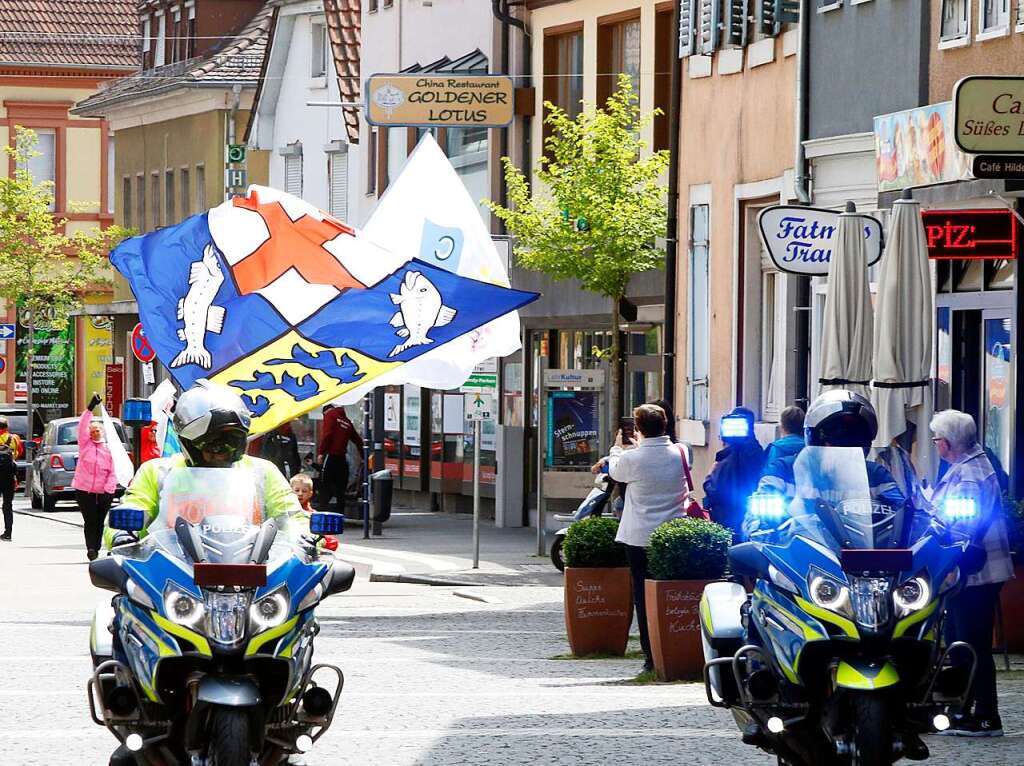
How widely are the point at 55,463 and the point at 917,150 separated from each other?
930 inches

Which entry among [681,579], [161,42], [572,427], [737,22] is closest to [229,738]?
[681,579]

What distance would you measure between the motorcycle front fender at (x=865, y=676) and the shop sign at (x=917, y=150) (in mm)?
10328

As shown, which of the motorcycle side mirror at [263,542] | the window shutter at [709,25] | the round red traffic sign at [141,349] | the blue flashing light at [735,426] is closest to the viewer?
the motorcycle side mirror at [263,542]

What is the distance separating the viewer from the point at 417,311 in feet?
68.9

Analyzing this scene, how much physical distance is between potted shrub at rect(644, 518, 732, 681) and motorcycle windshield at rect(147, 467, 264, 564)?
6.22 metres

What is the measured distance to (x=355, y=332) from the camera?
67.4ft

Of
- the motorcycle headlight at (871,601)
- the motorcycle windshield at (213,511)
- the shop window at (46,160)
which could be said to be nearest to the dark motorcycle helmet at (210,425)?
the motorcycle windshield at (213,511)

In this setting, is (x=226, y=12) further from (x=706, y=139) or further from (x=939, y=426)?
(x=939, y=426)

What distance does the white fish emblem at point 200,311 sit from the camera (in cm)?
1952

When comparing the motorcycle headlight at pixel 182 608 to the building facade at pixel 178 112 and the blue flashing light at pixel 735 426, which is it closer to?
the blue flashing light at pixel 735 426

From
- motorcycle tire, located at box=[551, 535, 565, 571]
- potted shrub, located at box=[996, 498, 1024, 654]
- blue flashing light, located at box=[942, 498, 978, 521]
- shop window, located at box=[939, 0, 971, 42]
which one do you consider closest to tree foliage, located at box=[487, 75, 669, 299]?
motorcycle tire, located at box=[551, 535, 565, 571]

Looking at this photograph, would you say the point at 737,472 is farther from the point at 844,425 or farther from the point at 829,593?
the point at 829,593

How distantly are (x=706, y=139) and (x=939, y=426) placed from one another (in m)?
15.1

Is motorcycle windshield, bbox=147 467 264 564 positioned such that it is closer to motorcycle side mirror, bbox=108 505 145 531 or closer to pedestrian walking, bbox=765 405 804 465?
motorcycle side mirror, bbox=108 505 145 531
